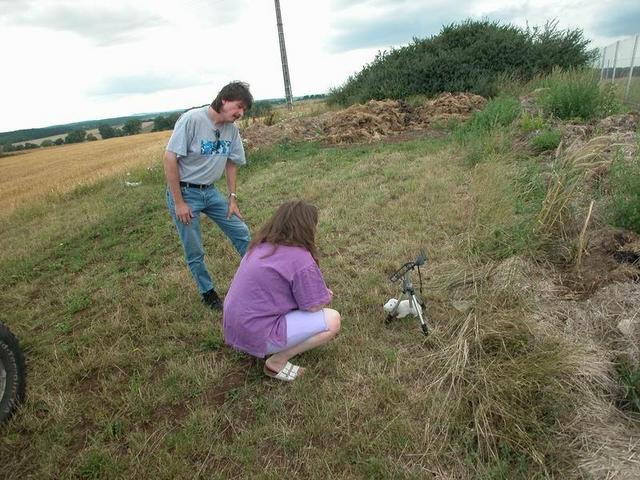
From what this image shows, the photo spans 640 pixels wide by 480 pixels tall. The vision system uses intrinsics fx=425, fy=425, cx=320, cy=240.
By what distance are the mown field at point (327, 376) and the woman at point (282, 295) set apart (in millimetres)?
282

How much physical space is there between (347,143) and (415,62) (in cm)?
723

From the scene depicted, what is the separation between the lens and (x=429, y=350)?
3006 mm

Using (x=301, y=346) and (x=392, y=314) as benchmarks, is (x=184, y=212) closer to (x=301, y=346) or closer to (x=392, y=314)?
(x=301, y=346)

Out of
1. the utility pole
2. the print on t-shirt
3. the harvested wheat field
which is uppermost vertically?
the utility pole

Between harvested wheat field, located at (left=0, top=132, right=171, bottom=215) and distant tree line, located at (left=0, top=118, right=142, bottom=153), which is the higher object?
distant tree line, located at (left=0, top=118, right=142, bottom=153)

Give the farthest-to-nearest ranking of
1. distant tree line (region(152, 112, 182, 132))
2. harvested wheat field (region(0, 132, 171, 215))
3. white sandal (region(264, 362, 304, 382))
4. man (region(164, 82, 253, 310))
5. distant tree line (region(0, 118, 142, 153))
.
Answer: distant tree line (region(152, 112, 182, 132))
distant tree line (region(0, 118, 142, 153))
harvested wheat field (region(0, 132, 171, 215))
man (region(164, 82, 253, 310))
white sandal (region(264, 362, 304, 382))

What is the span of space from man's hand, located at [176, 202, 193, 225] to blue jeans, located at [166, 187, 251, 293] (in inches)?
3.2

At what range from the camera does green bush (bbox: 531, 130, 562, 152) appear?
646cm

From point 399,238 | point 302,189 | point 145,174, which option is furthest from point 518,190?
point 145,174

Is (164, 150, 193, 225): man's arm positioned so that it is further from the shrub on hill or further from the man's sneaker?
the shrub on hill

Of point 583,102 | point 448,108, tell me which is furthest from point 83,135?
point 583,102

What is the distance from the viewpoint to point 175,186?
3465 mm

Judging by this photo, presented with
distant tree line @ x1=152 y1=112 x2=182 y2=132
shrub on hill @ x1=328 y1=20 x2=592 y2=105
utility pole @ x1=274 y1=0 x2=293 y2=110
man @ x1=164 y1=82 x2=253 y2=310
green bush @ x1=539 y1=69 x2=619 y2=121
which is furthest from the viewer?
distant tree line @ x1=152 y1=112 x2=182 y2=132

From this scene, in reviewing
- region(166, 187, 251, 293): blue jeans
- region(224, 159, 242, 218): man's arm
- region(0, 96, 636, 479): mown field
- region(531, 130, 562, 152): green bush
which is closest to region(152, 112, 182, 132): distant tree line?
region(0, 96, 636, 479): mown field
